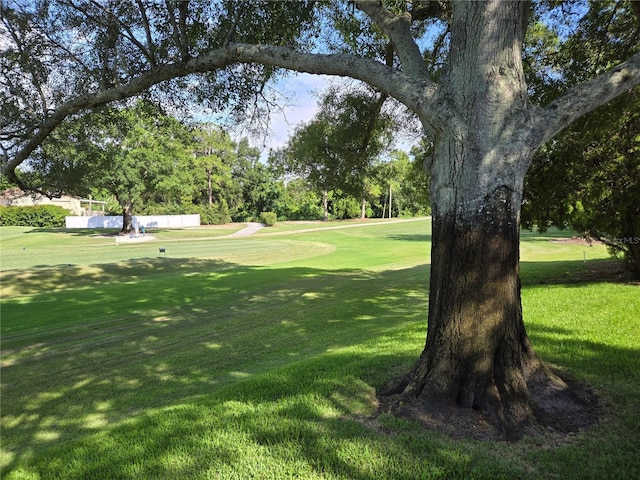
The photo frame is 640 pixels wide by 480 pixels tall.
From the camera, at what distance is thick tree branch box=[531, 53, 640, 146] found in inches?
142

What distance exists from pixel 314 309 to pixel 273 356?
4487 millimetres

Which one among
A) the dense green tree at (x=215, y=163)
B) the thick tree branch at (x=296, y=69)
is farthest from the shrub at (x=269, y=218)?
the thick tree branch at (x=296, y=69)

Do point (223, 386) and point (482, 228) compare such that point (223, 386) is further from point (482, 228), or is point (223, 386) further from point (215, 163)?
point (215, 163)

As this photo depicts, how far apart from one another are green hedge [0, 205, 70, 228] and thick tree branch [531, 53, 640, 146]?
61900 mm

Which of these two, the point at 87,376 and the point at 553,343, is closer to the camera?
the point at 553,343

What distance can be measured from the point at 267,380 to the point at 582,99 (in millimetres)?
4247

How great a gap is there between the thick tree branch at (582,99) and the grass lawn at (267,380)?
95.9 inches

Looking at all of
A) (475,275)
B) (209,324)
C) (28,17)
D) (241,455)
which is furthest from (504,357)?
(28,17)

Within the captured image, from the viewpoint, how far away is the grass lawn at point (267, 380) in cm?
297

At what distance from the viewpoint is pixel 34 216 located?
53469mm

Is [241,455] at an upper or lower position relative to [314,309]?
upper

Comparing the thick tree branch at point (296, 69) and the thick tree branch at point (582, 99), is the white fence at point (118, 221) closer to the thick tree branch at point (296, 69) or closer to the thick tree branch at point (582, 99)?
the thick tree branch at point (296, 69)

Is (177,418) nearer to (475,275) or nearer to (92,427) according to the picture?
(92,427)

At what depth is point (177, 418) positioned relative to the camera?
3965 mm
